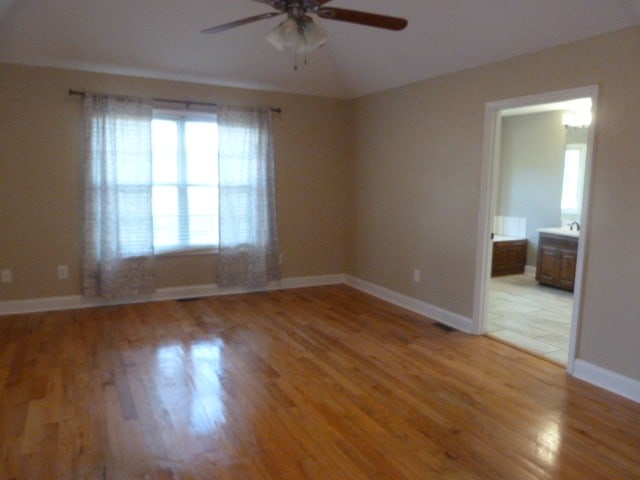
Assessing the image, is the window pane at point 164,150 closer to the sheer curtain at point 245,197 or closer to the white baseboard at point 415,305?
the sheer curtain at point 245,197

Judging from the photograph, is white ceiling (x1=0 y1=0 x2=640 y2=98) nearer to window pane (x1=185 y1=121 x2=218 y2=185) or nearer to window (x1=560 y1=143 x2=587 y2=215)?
window pane (x1=185 y1=121 x2=218 y2=185)

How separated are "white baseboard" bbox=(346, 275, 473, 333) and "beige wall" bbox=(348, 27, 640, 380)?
0.07 meters

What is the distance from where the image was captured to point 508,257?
21.7 ft

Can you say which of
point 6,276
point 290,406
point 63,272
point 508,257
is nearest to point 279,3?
point 290,406

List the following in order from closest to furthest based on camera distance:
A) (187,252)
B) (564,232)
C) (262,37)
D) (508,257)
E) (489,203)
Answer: (489,203), (262,37), (187,252), (564,232), (508,257)

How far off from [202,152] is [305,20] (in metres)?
2.84

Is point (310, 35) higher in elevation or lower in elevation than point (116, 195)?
higher

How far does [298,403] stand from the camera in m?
2.79

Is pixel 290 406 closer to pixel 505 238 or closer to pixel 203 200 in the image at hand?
pixel 203 200

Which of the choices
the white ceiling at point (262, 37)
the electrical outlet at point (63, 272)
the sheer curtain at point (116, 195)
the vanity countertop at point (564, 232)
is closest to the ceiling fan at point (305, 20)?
the white ceiling at point (262, 37)

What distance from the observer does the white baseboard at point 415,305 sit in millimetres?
4250

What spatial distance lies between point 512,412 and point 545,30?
2562 millimetres

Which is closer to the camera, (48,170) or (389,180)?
(48,170)

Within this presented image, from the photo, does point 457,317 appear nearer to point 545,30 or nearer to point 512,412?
point 512,412
